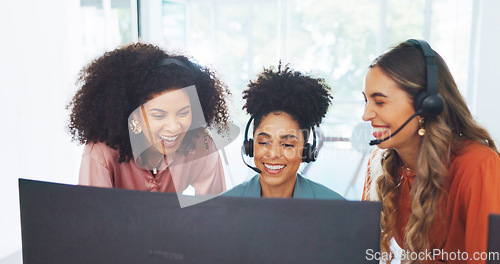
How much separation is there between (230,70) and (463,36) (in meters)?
3.35

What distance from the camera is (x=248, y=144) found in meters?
1.22

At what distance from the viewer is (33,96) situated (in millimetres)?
1918

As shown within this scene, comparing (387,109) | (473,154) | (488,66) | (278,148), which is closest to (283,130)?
(278,148)

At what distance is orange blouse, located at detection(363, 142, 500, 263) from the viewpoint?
906mm

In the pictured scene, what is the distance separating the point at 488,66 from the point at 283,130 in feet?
13.3

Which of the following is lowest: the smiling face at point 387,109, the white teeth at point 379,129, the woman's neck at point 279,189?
A: the woman's neck at point 279,189

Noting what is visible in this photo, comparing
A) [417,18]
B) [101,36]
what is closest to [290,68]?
[101,36]

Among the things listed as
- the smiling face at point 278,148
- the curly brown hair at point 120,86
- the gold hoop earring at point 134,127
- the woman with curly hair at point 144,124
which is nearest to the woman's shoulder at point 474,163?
the smiling face at point 278,148

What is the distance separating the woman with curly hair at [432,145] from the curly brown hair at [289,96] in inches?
9.8

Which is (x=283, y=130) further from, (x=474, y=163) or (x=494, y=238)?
(x=494, y=238)

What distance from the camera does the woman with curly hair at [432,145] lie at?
97 centimetres

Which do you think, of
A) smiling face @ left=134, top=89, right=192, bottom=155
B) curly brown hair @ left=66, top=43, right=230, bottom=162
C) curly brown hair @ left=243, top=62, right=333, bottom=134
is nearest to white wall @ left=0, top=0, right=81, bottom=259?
curly brown hair @ left=66, top=43, right=230, bottom=162

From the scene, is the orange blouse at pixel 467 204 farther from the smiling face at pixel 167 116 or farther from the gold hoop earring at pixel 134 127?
the gold hoop earring at pixel 134 127

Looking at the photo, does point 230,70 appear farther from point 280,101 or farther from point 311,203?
point 311,203
